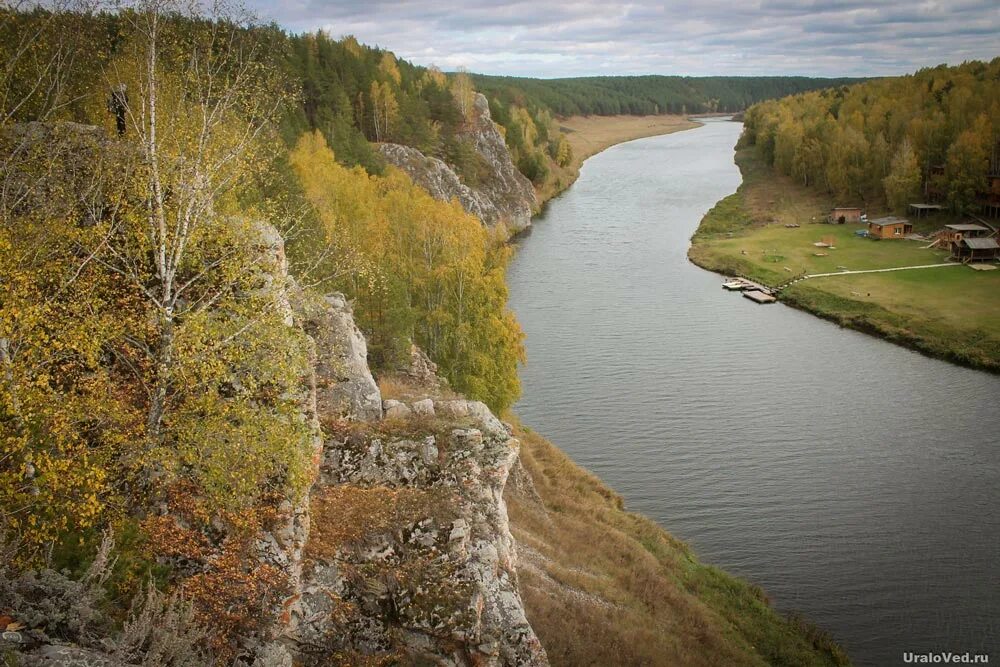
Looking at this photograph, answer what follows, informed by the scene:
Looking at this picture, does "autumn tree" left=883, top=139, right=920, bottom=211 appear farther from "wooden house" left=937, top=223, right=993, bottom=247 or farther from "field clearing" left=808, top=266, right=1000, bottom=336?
"field clearing" left=808, top=266, right=1000, bottom=336

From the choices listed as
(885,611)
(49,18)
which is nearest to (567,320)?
(885,611)

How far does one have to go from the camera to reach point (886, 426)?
42562 millimetres

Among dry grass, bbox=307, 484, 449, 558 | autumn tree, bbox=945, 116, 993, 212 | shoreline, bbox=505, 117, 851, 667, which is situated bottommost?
shoreline, bbox=505, 117, 851, 667

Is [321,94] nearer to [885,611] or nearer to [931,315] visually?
[931,315]

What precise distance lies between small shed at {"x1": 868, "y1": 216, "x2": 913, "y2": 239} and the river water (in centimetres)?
3102

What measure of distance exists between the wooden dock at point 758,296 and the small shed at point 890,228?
29063mm

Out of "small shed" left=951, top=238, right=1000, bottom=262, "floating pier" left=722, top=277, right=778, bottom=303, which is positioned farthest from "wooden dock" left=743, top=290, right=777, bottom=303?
"small shed" left=951, top=238, right=1000, bottom=262

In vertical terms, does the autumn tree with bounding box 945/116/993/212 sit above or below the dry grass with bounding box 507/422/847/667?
above

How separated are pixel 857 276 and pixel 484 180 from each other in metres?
48.8

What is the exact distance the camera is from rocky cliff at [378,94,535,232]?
79.1m

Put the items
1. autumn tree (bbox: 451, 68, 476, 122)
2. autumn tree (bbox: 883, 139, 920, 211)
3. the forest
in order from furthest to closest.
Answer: autumn tree (bbox: 451, 68, 476, 122), autumn tree (bbox: 883, 139, 920, 211), the forest

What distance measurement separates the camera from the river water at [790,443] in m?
29.6

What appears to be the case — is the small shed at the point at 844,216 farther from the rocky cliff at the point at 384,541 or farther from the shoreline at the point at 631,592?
the rocky cliff at the point at 384,541

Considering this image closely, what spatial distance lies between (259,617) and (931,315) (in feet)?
204
